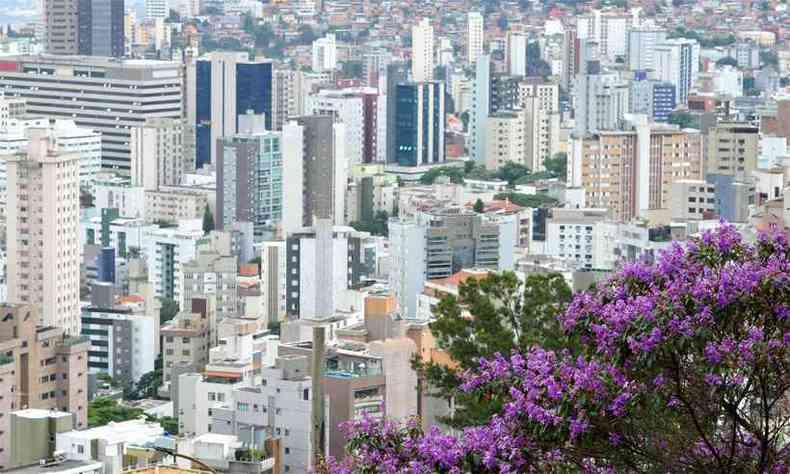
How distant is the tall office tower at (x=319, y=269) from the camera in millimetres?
22094

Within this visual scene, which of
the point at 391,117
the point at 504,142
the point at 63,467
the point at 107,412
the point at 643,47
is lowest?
the point at 107,412

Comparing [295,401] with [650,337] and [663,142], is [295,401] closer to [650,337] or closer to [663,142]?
[650,337]

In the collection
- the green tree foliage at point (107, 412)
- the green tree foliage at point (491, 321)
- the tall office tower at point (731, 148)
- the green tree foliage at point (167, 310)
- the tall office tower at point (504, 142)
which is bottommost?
the green tree foliage at point (167, 310)

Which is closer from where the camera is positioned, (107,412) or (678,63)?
(107,412)

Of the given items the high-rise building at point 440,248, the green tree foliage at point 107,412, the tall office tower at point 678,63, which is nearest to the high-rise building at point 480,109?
the tall office tower at point 678,63

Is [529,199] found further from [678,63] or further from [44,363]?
[678,63]

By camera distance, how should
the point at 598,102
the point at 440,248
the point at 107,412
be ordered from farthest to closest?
the point at 598,102 < the point at 440,248 < the point at 107,412

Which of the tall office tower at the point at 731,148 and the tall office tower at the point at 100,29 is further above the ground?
the tall office tower at the point at 100,29

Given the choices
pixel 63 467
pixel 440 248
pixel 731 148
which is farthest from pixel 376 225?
pixel 63 467

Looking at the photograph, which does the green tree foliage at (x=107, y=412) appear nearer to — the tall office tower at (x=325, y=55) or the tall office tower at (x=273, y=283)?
the tall office tower at (x=273, y=283)

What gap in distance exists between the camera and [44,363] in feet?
54.2

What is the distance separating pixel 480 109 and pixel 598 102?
2.09m

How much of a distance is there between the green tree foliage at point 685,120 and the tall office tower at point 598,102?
1.80m

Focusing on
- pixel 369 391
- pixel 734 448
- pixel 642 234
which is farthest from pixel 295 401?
pixel 642 234
